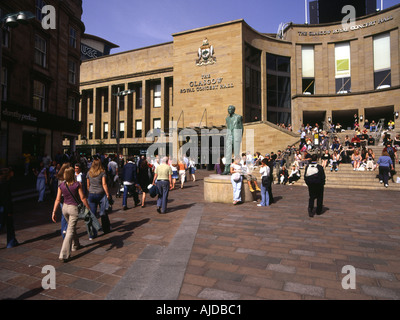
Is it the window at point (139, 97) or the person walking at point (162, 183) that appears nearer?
the person walking at point (162, 183)

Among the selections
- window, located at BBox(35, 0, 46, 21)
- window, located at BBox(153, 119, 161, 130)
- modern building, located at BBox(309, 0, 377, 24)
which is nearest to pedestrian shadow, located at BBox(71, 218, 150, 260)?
window, located at BBox(35, 0, 46, 21)

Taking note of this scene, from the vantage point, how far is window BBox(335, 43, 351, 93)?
3145cm

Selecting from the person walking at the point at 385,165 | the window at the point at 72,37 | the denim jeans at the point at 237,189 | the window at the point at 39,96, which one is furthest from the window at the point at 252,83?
the denim jeans at the point at 237,189

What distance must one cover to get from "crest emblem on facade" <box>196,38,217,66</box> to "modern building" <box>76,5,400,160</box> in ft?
0.36

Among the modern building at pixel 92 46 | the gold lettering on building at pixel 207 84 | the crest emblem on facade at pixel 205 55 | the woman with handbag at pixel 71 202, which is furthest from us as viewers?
the modern building at pixel 92 46

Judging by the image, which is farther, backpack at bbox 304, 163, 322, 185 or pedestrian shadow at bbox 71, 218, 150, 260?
backpack at bbox 304, 163, 322, 185

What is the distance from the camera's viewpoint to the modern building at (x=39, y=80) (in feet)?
54.0

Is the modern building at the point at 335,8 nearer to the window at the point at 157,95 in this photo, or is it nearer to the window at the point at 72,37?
the window at the point at 157,95

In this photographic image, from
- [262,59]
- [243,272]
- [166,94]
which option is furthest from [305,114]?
[243,272]

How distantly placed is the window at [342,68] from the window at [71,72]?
1198 inches

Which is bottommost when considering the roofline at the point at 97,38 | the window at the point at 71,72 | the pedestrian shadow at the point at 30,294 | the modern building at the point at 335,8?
the pedestrian shadow at the point at 30,294

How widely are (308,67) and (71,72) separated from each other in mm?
28307

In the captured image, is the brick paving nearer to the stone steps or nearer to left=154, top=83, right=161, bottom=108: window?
the stone steps

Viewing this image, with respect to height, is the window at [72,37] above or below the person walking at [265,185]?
above
